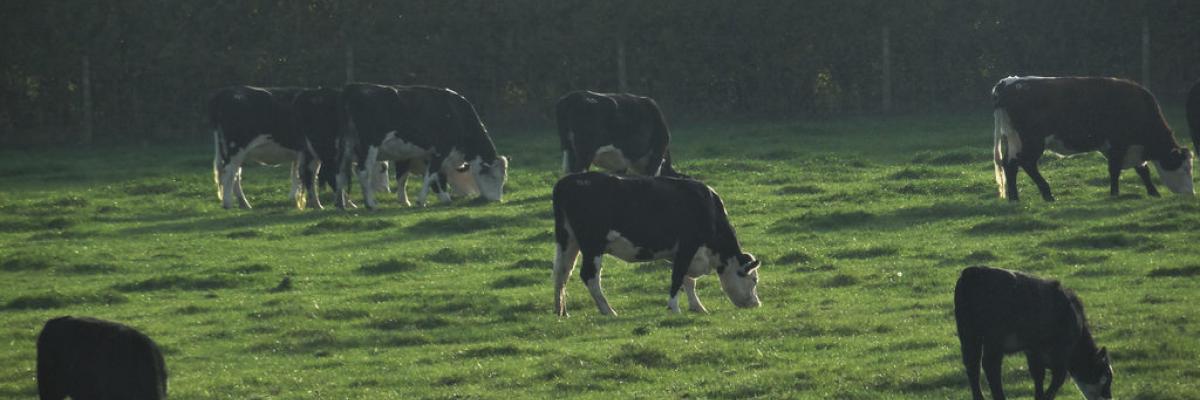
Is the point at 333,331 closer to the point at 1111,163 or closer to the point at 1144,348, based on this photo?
the point at 1144,348

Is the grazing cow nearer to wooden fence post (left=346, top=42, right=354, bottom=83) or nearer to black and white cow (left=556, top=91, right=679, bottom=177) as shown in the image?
black and white cow (left=556, top=91, right=679, bottom=177)

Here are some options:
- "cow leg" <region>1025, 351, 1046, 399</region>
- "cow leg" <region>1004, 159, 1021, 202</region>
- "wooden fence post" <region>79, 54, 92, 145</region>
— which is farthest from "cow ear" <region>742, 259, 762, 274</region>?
"wooden fence post" <region>79, 54, 92, 145</region>

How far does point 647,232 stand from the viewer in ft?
62.3

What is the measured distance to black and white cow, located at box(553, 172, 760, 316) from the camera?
61.9 ft

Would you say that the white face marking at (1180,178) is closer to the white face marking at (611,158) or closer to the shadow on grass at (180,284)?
the white face marking at (611,158)

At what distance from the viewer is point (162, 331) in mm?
18703

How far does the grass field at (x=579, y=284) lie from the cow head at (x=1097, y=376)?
686 mm

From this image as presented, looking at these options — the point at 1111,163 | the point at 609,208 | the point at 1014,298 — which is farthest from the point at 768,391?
the point at 1111,163

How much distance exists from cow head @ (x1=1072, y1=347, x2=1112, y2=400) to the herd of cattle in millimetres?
10

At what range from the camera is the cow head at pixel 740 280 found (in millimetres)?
19188

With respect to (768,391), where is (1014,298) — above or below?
above

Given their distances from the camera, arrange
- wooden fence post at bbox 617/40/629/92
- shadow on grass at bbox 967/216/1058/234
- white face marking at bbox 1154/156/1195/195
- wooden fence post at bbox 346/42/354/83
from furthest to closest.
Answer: wooden fence post at bbox 617/40/629/92, wooden fence post at bbox 346/42/354/83, white face marking at bbox 1154/156/1195/195, shadow on grass at bbox 967/216/1058/234

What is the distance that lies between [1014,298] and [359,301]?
9096 mm

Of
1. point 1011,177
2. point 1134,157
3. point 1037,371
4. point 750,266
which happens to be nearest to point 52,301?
point 750,266
